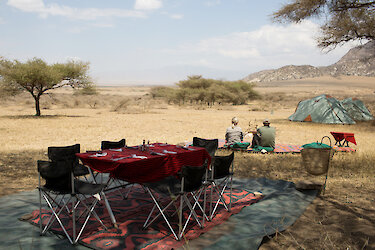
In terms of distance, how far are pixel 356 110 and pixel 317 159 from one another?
14139 mm

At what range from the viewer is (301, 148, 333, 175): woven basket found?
17.5 ft

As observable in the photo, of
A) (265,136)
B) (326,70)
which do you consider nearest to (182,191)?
(265,136)

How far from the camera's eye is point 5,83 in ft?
65.4

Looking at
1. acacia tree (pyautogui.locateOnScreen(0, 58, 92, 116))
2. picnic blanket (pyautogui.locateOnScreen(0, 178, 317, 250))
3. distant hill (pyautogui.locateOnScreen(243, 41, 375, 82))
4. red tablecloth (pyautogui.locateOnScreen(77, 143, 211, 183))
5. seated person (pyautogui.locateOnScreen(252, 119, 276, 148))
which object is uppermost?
distant hill (pyautogui.locateOnScreen(243, 41, 375, 82))

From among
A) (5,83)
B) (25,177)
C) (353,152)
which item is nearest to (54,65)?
(5,83)

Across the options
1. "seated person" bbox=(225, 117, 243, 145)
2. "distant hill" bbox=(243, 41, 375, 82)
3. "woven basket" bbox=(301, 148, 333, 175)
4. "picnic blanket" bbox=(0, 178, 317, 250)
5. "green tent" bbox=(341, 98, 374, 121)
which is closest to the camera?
"picnic blanket" bbox=(0, 178, 317, 250)

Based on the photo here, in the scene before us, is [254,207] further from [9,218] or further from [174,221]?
[9,218]

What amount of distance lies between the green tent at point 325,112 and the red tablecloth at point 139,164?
13629mm

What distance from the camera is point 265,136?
27.1 feet

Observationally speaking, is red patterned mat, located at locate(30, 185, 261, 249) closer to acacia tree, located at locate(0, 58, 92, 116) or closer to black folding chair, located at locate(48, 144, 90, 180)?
black folding chair, located at locate(48, 144, 90, 180)

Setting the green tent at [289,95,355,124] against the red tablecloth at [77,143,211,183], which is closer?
the red tablecloth at [77,143,211,183]

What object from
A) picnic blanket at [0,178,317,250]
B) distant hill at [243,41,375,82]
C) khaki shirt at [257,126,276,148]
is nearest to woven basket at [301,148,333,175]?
picnic blanket at [0,178,317,250]

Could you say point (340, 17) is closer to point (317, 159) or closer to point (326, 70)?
point (317, 159)

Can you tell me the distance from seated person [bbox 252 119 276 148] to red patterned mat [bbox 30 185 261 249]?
12.6 ft
